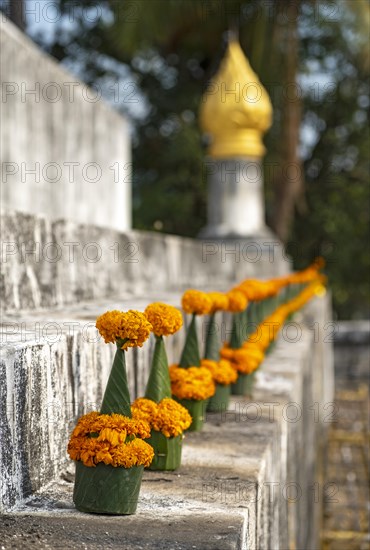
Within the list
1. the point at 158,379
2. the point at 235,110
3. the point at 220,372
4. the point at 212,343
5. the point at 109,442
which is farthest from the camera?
the point at 235,110

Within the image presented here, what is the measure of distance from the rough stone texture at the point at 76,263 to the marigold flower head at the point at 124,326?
3.78 feet

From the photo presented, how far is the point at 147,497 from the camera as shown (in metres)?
1.94

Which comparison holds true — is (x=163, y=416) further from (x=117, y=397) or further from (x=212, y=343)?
(x=212, y=343)

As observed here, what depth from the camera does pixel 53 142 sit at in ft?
16.5

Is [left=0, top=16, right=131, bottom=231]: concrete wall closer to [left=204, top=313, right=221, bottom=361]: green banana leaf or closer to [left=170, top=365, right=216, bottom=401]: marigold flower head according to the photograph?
[left=204, top=313, right=221, bottom=361]: green banana leaf

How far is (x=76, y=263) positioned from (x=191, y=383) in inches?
55.1

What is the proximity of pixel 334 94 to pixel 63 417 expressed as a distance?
19.2 meters

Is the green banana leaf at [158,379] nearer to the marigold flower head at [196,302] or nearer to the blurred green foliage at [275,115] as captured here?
the marigold flower head at [196,302]

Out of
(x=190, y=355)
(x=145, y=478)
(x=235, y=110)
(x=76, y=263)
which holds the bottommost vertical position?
(x=145, y=478)

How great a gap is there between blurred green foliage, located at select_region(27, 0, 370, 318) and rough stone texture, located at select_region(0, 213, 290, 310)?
450 inches

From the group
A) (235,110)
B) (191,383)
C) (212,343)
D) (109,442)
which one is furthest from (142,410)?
(235,110)

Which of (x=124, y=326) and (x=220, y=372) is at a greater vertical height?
(x=124, y=326)

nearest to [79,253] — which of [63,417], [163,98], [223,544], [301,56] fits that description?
[63,417]

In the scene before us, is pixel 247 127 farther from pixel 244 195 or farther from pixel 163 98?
pixel 163 98
